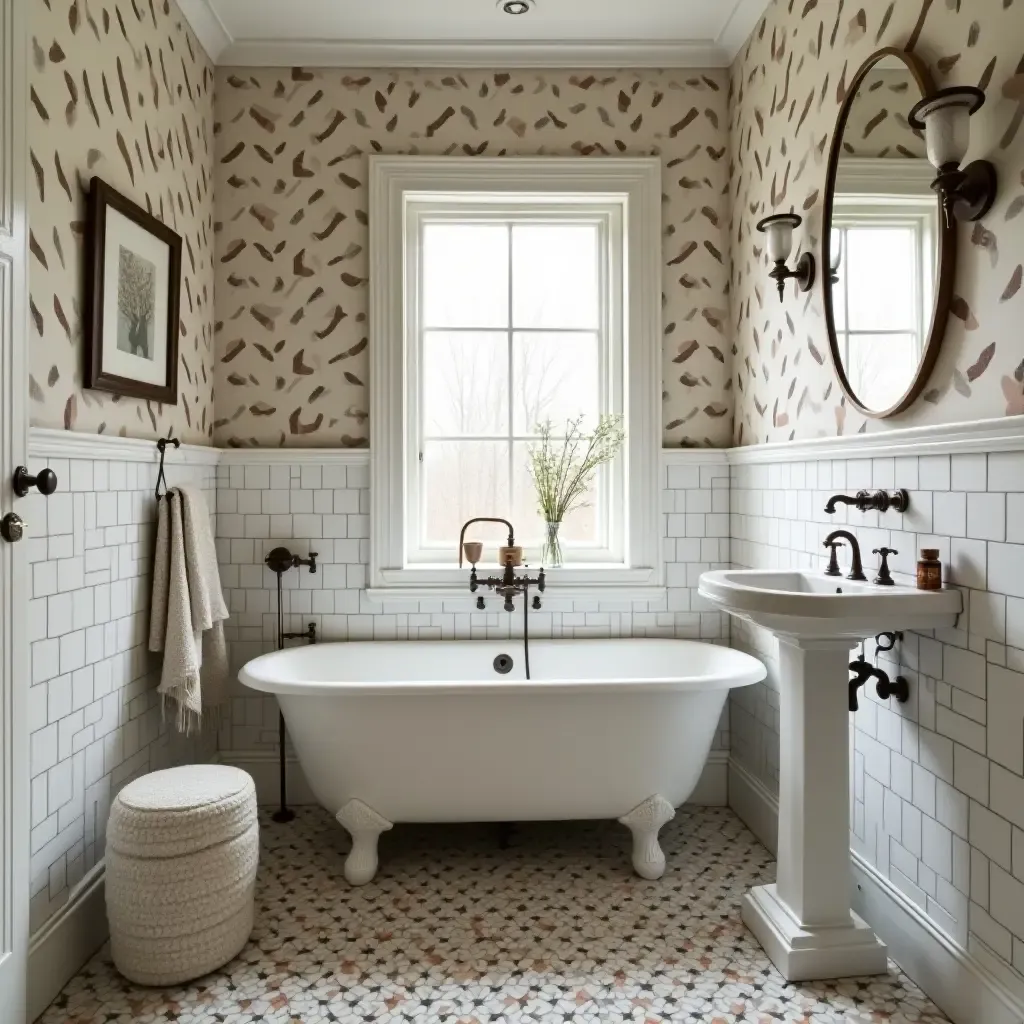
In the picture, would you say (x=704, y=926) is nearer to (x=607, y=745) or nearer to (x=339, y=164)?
(x=607, y=745)

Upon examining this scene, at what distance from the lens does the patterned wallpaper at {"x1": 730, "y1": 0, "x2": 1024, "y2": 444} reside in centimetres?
166

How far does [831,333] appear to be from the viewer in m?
2.35

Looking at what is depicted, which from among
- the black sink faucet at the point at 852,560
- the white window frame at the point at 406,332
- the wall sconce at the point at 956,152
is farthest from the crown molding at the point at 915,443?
the white window frame at the point at 406,332

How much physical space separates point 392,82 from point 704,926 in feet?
10.4

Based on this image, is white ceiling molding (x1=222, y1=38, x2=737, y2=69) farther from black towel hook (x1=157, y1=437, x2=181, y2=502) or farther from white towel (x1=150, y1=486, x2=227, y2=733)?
white towel (x1=150, y1=486, x2=227, y2=733)

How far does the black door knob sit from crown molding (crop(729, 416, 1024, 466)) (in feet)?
6.58

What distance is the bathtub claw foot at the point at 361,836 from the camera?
2498 millimetres

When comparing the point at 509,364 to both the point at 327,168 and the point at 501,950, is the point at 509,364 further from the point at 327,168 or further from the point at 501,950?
the point at 501,950

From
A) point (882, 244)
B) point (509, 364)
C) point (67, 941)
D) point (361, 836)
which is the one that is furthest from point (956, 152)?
point (67, 941)

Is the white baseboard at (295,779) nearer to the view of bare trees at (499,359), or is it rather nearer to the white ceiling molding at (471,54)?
the view of bare trees at (499,359)

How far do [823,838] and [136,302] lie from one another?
2508mm

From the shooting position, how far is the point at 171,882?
1973 mm

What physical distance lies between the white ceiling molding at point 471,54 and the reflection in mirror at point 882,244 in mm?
1118

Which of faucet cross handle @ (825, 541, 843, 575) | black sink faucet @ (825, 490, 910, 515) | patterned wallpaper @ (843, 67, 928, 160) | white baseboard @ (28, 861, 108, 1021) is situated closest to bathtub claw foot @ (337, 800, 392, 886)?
white baseboard @ (28, 861, 108, 1021)
